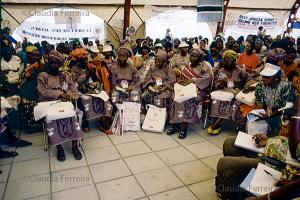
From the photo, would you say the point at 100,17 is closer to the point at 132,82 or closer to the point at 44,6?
the point at 44,6

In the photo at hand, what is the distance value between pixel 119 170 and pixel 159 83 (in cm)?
196

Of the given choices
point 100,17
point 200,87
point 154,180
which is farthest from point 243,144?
point 100,17

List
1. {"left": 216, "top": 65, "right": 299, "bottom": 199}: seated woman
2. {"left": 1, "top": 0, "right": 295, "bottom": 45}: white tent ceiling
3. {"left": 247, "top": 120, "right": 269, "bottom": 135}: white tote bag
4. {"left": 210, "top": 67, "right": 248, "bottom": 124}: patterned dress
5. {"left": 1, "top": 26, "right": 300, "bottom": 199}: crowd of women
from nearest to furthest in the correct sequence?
{"left": 216, "top": 65, "right": 299, "bottom": 199}: seated woman < {"left": 247, "top": 120, "right": 269, "bottom": 135}: white tote bag < {"left": 1, "top": 26, "right": 300, "bottom": 199}: crowd of women < {"left": 210, "top": 67, "right": 248, "bottom": 124}: patterned dress < {"left": 1, "top": 0, "right": 295, "bottom": 45}: white tent ceiling

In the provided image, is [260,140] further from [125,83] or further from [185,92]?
[125,83]

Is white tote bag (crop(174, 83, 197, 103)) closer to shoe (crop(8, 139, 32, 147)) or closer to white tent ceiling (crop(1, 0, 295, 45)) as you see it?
shoe (crop(8, 139, 32, 147))

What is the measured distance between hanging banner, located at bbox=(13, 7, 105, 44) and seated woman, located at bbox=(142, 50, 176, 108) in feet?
20.9

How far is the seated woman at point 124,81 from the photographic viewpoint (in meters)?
4.80

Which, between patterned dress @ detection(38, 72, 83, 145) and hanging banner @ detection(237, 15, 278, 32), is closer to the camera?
patterned dress @ detection(38, 72, 83, 145)

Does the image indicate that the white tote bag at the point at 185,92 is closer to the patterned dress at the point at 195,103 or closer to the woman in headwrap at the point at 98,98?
the patterned dress at the point at 195,103

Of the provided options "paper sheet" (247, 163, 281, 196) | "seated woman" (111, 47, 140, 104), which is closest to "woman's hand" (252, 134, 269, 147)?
"paper sheet" (247, 163, 281, 196)

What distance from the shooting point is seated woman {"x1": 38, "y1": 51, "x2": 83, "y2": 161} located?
3793 millimetres

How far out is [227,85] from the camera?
4.80m

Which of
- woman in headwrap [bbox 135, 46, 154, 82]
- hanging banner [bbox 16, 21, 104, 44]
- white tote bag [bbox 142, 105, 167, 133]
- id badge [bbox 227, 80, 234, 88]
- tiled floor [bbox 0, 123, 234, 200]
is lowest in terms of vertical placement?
tiled floor [bbox 0, 123, 234, 200]

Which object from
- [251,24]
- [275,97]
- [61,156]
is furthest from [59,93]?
[251,24]
